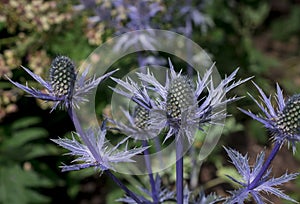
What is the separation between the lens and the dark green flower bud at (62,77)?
86cm

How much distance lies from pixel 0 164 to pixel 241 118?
108 cm

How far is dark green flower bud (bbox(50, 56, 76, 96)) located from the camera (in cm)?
86

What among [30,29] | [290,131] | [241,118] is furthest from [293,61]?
[290,131]

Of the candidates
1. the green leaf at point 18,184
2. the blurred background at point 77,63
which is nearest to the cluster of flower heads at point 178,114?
the blurred background at point 77,63

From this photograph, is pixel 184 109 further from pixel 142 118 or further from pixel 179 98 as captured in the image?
pixel 142 118

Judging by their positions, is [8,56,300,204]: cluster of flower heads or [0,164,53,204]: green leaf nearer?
[8,56,300,204]: cluster of flower heads

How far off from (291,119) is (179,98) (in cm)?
21

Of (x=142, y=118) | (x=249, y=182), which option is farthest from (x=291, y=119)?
(x=142, y=118)

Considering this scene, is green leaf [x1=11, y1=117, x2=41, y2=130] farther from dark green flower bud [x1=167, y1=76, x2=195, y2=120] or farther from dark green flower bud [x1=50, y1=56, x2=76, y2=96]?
dark green flower bud [x1=167, y1=76, x2=195, y2=120]

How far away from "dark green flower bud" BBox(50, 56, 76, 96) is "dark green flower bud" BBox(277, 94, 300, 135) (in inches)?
15.3

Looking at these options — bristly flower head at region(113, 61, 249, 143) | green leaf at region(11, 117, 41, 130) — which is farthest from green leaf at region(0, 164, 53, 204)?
bristly flower head at region(113, 61, 249, 143)

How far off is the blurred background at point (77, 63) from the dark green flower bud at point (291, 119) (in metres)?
0.84

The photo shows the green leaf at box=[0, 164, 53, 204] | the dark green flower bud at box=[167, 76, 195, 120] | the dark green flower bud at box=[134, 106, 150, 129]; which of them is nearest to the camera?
the dark green flower bud at box=[167, 76, 195, 120]

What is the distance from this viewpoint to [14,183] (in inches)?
67.7
